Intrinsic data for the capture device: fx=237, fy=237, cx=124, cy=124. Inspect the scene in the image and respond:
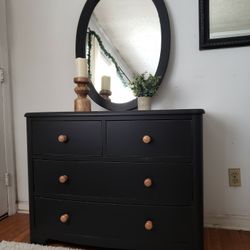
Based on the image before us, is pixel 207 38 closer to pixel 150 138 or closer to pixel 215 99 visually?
pixel 215 99

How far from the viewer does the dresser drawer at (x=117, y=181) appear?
1.16 metres

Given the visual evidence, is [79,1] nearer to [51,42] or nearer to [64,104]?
[51,42]

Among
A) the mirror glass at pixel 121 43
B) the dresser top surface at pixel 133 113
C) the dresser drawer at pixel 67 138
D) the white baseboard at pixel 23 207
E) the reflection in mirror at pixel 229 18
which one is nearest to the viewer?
the dresser top surface at pixel 133 113

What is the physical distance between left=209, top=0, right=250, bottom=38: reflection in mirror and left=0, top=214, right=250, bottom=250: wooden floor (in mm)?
1241

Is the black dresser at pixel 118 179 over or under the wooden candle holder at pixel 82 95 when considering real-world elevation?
under

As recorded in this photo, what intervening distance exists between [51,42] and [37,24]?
0.19 meters

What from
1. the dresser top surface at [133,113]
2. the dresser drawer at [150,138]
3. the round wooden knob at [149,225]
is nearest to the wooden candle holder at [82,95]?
the dresser top surface at [133,113]

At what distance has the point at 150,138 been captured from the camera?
117cm

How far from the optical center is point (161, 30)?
1.56 meters

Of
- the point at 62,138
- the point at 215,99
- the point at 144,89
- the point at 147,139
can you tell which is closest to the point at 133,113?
the point at 147,139

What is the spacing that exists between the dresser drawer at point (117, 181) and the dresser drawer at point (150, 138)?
0.07 metres

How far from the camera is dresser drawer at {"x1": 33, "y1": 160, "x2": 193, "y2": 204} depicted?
1162mm

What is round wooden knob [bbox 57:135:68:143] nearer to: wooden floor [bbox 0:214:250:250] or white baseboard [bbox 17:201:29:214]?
wooden floor [bbox 0:214:250:250]

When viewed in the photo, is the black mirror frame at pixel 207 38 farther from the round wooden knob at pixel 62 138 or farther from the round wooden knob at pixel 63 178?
the round wooden knob at pixel 63 178
